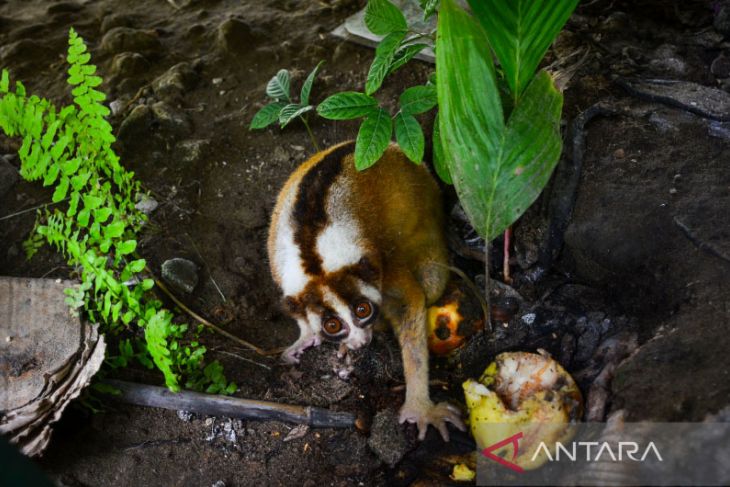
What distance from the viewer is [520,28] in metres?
2.75

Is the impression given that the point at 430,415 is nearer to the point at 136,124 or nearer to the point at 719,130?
the point at 719,130

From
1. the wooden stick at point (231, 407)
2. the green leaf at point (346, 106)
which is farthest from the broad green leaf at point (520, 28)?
the wooden stick at point (231, 407)

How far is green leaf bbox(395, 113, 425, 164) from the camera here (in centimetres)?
335

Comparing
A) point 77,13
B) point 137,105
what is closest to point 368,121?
point 137,105

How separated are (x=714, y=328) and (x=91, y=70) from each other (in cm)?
337

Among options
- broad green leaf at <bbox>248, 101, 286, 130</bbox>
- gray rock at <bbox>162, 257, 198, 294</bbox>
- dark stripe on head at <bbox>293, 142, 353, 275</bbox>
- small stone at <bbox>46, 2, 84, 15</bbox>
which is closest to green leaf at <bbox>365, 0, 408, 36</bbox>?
dark stripe on head at <bbox>293, 142, 353, 275</bbox>

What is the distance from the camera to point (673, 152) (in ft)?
11.2

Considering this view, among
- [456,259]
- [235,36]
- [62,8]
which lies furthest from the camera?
[62,8]

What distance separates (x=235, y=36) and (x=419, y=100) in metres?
2.92

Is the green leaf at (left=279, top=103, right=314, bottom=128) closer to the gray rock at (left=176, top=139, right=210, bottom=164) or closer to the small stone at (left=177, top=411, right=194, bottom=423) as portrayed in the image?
the gray rock at (left=176, top=139, right=210, bottom=164)

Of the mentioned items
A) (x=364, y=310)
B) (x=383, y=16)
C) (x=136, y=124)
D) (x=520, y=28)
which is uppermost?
(x=520, y=28)

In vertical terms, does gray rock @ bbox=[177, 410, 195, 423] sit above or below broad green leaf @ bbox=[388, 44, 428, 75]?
below

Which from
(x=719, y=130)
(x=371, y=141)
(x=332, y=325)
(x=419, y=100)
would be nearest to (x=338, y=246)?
(x=332, y=325)

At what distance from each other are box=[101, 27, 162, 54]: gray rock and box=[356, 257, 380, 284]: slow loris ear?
129 inches
